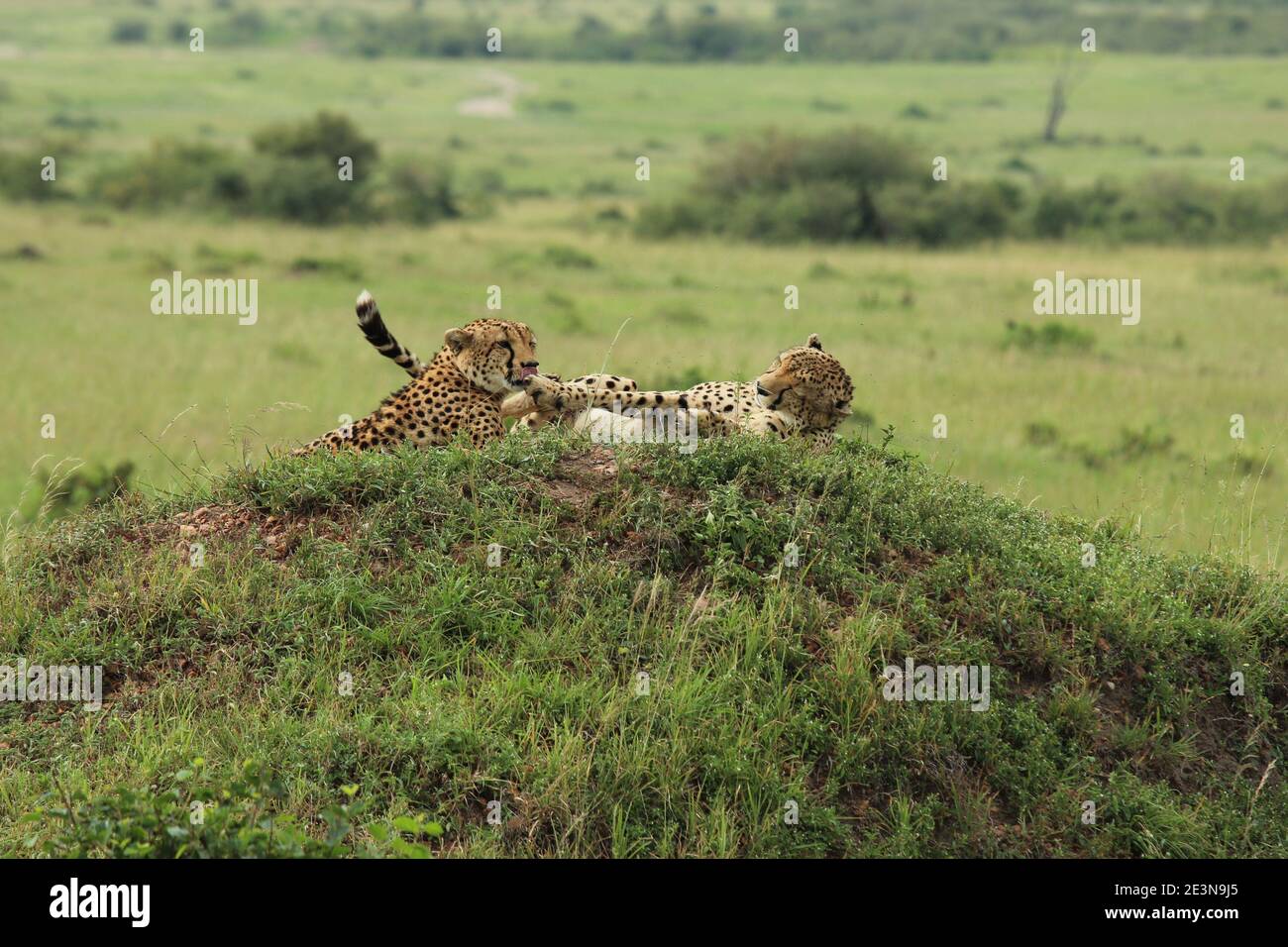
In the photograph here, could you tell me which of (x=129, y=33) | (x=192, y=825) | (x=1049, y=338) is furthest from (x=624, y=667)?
(x=129, y=33)

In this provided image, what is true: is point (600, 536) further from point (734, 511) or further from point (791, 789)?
point (791, 789)

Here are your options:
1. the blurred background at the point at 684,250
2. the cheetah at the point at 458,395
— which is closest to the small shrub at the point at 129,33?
the blurred background at the point at 684,250

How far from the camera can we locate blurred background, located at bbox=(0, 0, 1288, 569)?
1578cm

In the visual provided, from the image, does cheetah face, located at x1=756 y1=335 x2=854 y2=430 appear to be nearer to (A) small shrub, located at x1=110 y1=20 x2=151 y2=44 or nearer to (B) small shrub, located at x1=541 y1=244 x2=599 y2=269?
(B) small shrub, located at x1=541 y1=244 x2=599 y2=269

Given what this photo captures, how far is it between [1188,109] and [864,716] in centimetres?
5957

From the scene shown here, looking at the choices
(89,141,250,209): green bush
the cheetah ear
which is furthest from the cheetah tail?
(89,141,250,209): green bush

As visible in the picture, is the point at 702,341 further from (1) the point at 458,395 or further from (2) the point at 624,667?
(2) the point at 624,667

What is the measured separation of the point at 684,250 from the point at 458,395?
74.8ft

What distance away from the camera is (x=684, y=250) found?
30219 millimetres

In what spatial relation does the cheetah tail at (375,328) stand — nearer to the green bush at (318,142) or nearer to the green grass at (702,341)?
the green grass at (702,341)

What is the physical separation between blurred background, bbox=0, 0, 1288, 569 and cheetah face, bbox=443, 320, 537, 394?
1213mm

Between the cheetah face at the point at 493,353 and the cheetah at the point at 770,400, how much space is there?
3.5 inches

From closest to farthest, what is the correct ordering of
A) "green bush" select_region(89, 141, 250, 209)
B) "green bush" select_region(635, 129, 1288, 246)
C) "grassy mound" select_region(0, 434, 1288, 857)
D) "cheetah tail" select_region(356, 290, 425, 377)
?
1. "grassy mound" select_region(0, 434, 1288, 857)
2. "cheetah tail" select_region(356, 290, 425, 377)
3. "green bush" select_region(635, 129, 1288, 246)
4. "green bush" select_region(89, 141, 250, 209)

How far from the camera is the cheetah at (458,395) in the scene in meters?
7.75
